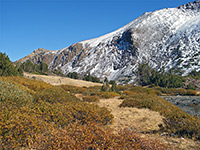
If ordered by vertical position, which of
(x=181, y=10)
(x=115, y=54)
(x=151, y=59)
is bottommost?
(x=151, y=59)

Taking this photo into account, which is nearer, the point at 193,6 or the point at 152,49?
the point at 152,49

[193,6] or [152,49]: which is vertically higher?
[193,6]

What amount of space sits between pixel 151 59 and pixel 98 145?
4678 inches

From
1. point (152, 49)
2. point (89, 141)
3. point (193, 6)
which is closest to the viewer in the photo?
point (89, 141)

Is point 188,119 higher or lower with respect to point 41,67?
lower

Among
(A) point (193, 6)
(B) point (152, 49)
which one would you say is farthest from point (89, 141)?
(A) point (193, 6)

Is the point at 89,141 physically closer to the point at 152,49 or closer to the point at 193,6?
the point at 152,49

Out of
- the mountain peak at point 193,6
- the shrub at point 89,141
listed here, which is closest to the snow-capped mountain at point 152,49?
the mountain peak at point 193,6

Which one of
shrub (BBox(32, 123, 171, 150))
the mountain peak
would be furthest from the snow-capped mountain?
shrub (BBox(32, 123, 171, 150))

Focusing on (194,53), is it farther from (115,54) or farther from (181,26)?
(115,54)

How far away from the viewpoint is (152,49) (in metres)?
124

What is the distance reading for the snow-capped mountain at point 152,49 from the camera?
Result: 344 ft

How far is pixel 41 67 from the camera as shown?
8262 cm

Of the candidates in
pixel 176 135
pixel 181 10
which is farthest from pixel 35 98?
pixel 181 10
